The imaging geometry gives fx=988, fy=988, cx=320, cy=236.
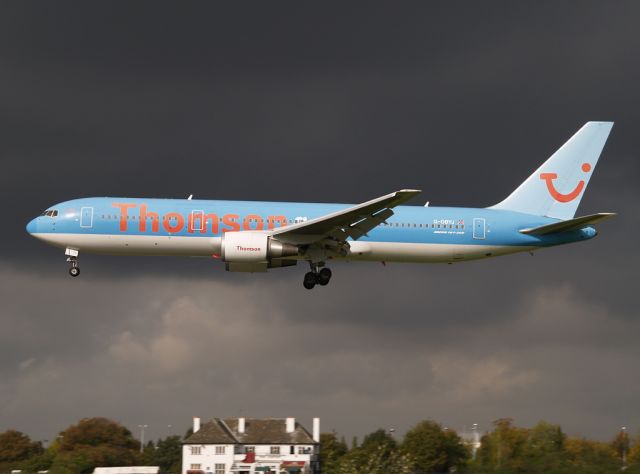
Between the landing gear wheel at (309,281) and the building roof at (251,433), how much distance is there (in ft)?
185

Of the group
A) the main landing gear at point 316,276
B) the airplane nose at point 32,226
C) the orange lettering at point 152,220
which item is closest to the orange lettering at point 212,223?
the orange lettering at point 152,220

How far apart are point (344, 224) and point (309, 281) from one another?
444 centimetres

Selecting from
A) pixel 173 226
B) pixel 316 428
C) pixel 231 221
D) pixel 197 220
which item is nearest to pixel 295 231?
pixel 231 221

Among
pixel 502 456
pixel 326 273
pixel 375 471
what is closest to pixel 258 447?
pixel 502 456

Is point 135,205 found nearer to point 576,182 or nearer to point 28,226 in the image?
point 28,226

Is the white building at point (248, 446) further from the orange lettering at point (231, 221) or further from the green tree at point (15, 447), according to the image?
the orange lettering at point (231, 221)

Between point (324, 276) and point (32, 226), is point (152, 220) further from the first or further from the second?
point (324, 276)

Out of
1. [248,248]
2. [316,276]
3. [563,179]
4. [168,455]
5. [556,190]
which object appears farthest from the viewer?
[168,455]

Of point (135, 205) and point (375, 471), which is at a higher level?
point (135, 205)

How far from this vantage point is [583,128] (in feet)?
194

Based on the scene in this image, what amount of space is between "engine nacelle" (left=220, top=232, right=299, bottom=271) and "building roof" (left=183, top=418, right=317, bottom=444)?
195ft

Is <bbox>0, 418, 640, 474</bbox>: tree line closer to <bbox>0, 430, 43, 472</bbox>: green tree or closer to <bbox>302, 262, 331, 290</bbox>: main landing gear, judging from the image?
<bbox>0, 430, 43, 472</bbox>: green tree

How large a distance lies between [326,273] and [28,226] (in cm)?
1565

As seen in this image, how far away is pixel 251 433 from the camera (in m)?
107
